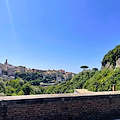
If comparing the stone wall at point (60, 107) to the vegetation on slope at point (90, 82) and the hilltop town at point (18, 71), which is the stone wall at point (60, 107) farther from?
the hilltop town at point (18, 71)

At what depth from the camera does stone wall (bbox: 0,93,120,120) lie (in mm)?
2961

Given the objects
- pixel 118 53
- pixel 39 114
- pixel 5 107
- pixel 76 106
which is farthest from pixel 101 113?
pixel 118 53

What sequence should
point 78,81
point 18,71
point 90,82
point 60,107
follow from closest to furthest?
point 60,107 → point 90,82 → point 78,81 → point 18,71

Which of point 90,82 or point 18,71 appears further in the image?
point 18,71

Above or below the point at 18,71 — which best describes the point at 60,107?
below

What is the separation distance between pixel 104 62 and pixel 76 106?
2890cm

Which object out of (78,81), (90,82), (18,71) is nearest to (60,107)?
(90,82)

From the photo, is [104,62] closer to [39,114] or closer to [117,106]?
[117,106]

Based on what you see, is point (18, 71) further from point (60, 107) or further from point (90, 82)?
point (60, 107)

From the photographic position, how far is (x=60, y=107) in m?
3.33

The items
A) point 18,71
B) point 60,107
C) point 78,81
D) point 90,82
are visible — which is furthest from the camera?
point 18,71

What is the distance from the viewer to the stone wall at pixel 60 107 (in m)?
2.96

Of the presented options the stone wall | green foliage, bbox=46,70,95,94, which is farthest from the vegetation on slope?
the stone wall

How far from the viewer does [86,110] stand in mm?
3574
